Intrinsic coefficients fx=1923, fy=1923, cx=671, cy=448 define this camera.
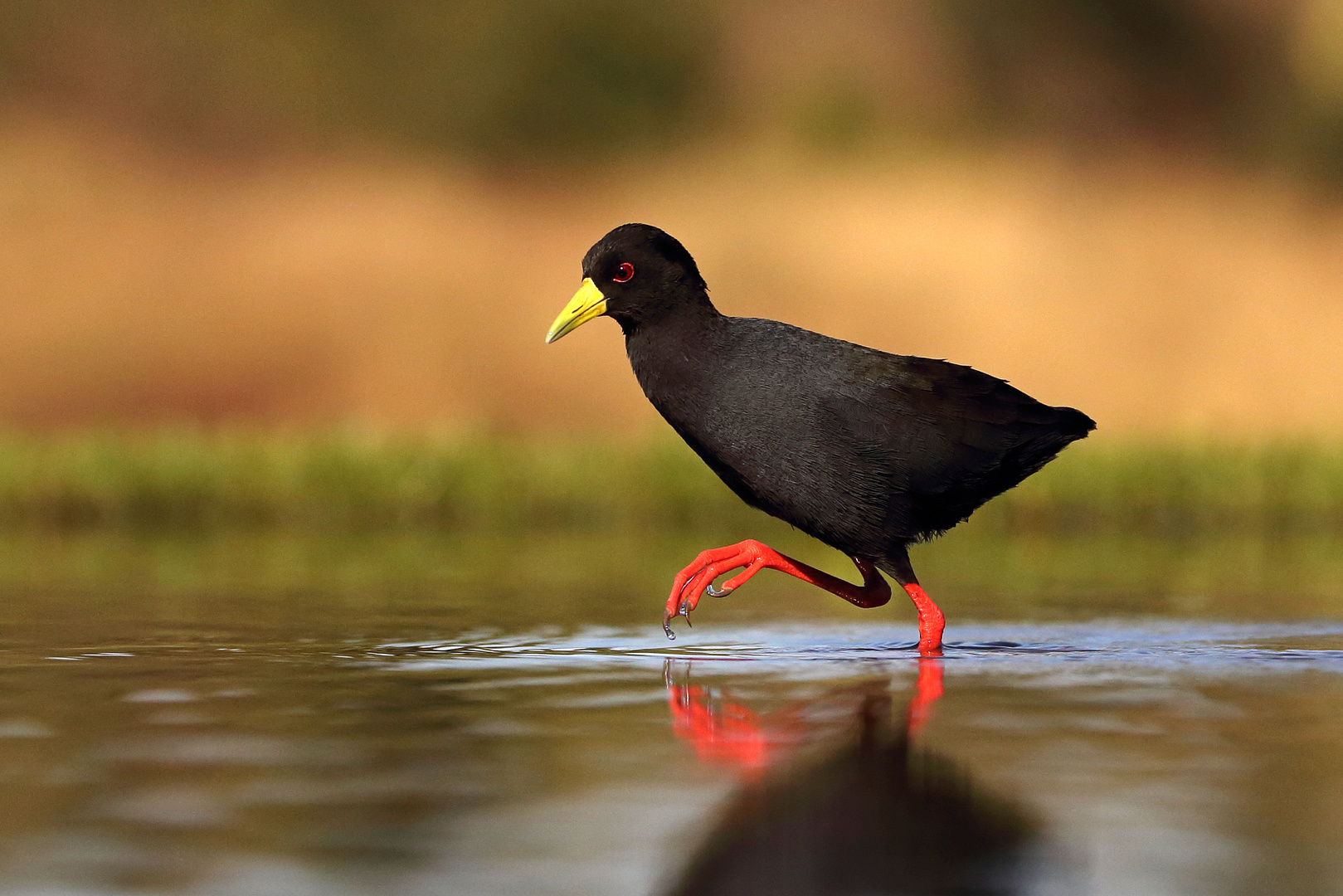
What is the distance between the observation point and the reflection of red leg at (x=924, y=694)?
18.8ft

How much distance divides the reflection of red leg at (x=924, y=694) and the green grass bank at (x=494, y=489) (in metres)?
7.01

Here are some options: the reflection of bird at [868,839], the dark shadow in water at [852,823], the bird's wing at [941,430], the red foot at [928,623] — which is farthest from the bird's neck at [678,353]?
the reflection of bird at [868,839]

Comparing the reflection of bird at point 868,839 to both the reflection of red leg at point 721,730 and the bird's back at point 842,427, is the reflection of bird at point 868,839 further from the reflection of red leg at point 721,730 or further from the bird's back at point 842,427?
the bird's back at point 842,427

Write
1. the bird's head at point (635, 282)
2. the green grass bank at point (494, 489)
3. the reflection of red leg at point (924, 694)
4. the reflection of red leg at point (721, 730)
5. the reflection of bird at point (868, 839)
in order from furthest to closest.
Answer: the green grass bank at point (494, 489), the bird's head at point (635, 282), the reflection of red leg at point (924, 694), the reflection of red leg at point (721, 730), the reflection of bird at point (868, 839)

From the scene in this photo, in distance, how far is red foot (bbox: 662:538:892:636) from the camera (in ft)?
25.9

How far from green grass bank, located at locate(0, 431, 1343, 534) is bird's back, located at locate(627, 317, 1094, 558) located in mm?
5895

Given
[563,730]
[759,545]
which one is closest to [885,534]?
[759,545]

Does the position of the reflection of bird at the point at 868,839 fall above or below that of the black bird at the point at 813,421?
below

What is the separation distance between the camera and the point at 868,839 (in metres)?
4.07

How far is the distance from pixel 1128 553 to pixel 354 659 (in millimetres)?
7004

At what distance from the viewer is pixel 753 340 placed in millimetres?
8180

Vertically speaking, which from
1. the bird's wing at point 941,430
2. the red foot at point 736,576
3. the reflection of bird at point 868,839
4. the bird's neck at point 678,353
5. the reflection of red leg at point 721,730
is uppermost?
the bird's neck at point 678,353

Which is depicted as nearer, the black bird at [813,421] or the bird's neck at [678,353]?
the black bird at [813,421]

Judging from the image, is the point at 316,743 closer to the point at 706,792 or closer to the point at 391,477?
the point at 706,792
